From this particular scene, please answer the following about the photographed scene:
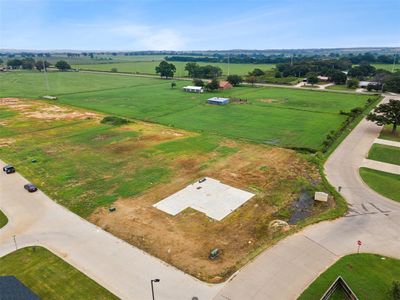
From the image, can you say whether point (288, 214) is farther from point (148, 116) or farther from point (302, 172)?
point (148, 116)

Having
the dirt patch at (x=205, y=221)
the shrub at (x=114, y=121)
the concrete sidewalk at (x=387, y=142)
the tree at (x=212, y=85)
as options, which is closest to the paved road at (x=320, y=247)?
the dirt patch at (x=205, y=221)

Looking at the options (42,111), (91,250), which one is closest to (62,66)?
(42,111)

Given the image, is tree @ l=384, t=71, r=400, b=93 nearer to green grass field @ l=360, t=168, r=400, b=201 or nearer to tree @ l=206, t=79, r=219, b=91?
tree @ l=206, t=79, r=219, b=91

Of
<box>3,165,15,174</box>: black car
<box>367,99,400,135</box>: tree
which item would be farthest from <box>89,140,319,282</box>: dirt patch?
<box>367,99,400,135</box>: tree

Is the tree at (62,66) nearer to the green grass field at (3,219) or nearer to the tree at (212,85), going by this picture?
the tree at (212,85)

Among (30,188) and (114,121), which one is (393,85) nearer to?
(114,121)

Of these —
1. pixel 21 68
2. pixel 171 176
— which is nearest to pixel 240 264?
pixel 171 176
